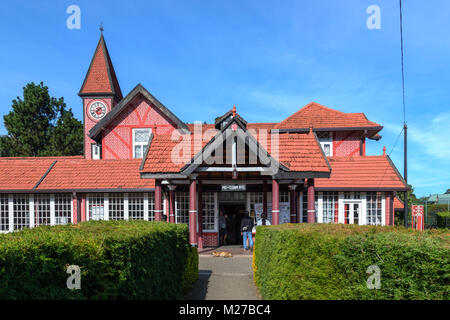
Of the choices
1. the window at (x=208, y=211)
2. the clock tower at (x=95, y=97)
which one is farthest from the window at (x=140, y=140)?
the window at (x=208, y=211)

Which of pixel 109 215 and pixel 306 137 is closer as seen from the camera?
pixel 306 137

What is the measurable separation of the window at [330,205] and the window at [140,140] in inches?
413

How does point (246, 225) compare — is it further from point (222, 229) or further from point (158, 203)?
point (158, 203)

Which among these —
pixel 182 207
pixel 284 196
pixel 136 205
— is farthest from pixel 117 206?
pixel 284 196

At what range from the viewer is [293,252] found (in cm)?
585

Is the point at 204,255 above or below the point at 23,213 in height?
below

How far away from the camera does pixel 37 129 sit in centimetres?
3916

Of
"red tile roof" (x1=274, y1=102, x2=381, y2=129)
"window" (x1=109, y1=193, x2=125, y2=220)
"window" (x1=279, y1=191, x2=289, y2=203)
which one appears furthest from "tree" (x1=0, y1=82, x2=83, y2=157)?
"window" (x1=279, y1=191, x2=289, y2=203)

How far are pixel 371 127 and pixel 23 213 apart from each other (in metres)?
19.9

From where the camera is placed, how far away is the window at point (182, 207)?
16031 mm

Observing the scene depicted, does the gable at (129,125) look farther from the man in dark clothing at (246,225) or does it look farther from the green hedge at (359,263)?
the green hedge at (359,263)

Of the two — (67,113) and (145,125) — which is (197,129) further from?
(67,113)

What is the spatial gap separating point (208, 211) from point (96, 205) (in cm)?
589
